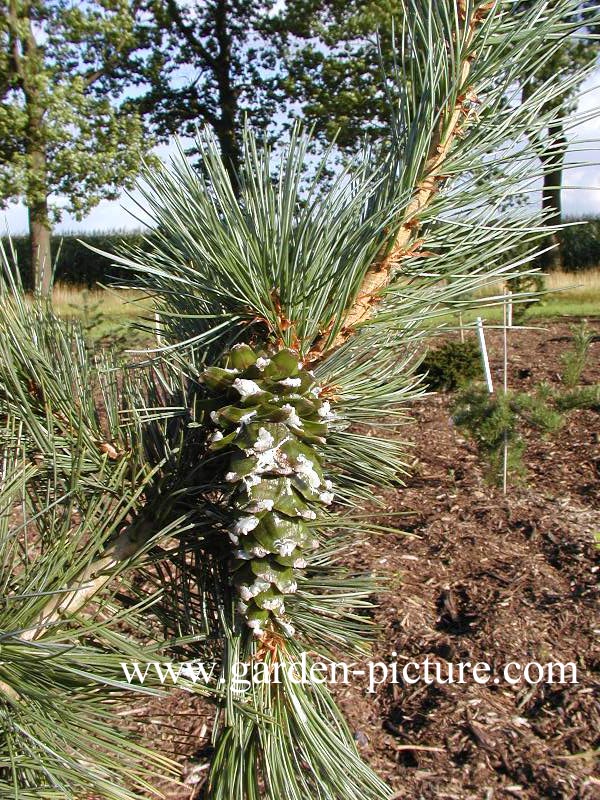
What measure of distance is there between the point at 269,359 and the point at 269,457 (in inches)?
4.7

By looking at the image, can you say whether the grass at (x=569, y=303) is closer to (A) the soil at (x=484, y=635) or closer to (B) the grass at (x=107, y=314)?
(B) the grass at (x=107, y=314)

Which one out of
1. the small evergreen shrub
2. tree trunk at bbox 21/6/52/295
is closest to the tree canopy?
tree trunk at bbox 21/6/52/295

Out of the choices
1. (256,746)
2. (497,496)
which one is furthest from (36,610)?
(497,496)

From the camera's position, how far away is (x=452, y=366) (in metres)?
6.74

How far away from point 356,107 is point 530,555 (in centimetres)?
1171

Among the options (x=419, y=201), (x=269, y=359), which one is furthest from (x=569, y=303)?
(x=269, y=359)

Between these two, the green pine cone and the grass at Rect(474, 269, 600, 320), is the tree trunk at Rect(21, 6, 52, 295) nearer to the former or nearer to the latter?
the grass at Rect(474, 269, 600, 320)

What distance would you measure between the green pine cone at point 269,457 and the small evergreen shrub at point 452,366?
5849 mm

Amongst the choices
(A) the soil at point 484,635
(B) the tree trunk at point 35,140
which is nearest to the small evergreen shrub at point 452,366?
(A) the soil at point 484,635

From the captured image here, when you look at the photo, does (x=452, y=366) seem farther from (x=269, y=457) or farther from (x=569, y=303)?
(x=569, y=303)

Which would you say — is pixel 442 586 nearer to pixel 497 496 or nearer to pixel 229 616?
pixel 497 496

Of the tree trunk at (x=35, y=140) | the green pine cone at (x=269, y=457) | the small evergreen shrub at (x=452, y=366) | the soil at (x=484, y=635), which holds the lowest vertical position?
the soil at (x=484, y=635)

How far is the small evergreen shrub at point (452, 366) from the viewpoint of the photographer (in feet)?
22.0

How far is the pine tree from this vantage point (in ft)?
2.74
